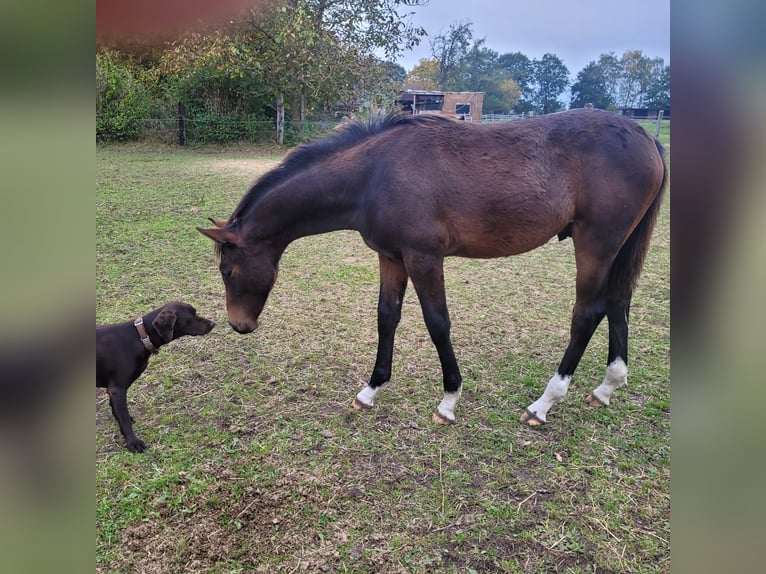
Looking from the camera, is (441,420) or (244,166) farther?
(244,166)

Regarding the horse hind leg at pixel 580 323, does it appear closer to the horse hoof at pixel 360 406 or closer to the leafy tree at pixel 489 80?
the horse hoof at pixel 360 406

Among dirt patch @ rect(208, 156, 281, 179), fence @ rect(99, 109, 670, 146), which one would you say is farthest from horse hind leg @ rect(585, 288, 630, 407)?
fence @ rect(99, 109, 670, 146)

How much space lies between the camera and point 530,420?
121 inches

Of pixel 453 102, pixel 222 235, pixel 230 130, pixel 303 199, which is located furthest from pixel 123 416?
pixel 453 102

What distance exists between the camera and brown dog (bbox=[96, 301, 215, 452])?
2.60m

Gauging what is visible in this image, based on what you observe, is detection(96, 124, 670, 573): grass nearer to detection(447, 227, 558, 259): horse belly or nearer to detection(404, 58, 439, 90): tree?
detection(447, 227, 558, 259): horse belly

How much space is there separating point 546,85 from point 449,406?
226cm

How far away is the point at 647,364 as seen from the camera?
380 cm

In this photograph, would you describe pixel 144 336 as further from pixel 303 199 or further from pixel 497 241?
pixel 497 241
